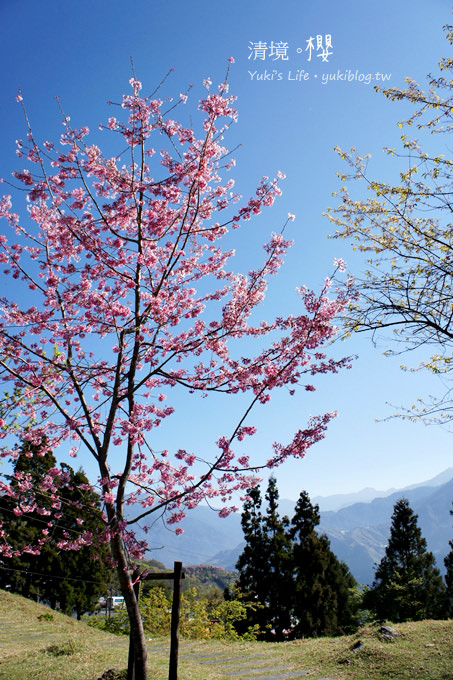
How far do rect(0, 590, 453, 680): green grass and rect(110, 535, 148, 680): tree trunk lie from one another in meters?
1.30

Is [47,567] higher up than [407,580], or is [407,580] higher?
[47,567]

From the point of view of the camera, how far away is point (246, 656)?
9.23m

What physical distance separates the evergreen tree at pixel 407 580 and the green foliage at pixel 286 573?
6884 millimetres

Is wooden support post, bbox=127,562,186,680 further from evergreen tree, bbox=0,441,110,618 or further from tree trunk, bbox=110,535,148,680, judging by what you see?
evergreen tree, bbox=0,441,110,618

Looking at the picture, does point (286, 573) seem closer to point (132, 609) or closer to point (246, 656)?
point (246, 656)

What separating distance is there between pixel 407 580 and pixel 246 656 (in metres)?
30.3

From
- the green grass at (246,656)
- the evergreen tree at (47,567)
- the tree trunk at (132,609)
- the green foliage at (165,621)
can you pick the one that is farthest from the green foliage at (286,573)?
the tree trunk at (132,609)

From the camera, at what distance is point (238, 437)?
5.42 meters

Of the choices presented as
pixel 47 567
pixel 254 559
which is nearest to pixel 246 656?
pixel 254 559

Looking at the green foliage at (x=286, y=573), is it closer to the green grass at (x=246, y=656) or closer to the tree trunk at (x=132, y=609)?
the green grass at (x=246, y=656)

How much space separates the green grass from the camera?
22.3 ft

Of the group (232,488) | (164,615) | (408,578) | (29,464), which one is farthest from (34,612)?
(408,578)

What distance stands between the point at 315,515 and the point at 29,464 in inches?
672

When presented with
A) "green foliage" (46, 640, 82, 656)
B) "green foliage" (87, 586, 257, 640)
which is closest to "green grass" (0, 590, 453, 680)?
"green foliage" (46, 640, 82, 656)
